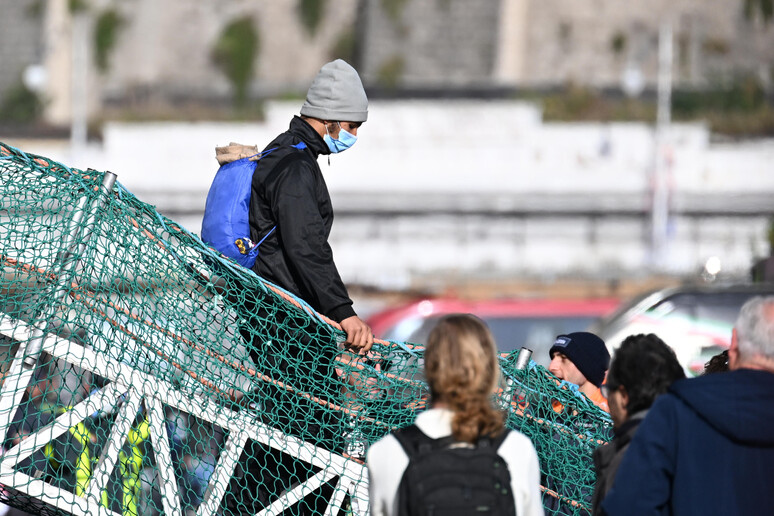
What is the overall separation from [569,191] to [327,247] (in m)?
27.5

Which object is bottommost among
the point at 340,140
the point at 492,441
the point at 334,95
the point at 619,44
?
the point at 492,441

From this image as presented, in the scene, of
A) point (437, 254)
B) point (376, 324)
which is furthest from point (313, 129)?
point (437, 254)

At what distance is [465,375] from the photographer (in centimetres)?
322

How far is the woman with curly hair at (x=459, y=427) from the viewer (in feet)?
10.6

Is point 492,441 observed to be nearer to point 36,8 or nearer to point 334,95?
point 334,95

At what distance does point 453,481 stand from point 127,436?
161 centimetres

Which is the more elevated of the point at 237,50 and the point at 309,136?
the point at 237,50

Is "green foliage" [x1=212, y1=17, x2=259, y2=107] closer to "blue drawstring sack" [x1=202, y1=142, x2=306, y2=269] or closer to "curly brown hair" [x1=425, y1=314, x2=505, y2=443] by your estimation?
"blue drawstring sack" [x1=202, y1=142, x2=306, y2=269]

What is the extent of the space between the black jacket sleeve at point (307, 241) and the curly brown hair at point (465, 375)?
1155 millimetres

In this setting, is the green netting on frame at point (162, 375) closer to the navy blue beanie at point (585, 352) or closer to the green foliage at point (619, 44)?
the navy blue beanie at point (585, 352)

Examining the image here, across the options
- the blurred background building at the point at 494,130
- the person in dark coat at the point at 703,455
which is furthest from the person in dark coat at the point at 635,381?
the blurred background building at the point at 494,130

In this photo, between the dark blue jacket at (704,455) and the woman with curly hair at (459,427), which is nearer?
the woman with curly hair at (459,427)

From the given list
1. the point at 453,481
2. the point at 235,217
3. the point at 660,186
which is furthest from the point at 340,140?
the point at 660,186

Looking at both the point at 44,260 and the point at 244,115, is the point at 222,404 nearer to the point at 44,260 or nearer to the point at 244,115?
the point at 44,260
